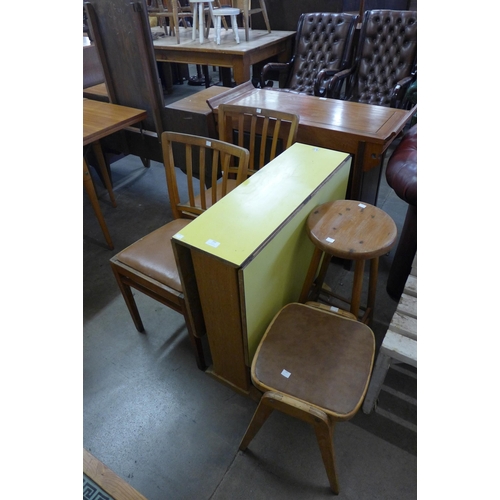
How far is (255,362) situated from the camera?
111cm

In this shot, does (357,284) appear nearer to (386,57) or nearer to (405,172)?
(405,172)

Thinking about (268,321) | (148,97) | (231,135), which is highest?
(148,97)

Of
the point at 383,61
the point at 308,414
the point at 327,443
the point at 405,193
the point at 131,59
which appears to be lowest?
the point at 327,443

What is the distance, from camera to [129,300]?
164 cm

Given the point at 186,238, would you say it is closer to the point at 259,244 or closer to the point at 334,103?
the point at 259,244

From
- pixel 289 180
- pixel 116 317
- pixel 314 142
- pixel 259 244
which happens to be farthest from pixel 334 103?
pixel 116 317

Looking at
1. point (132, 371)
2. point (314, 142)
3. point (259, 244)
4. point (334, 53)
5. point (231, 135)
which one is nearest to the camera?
point (259, 244)

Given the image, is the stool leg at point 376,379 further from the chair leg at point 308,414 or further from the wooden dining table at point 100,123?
the wooden dining table at point 100,123

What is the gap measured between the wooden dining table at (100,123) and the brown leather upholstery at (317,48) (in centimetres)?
153

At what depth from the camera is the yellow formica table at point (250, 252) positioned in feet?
3.52

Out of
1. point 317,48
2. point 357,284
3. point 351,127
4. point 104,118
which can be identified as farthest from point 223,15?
point 357,284

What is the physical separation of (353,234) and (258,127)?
3.32 ft

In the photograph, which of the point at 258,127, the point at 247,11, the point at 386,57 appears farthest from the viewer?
the point at 247,11

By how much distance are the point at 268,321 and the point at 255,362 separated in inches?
10.5
